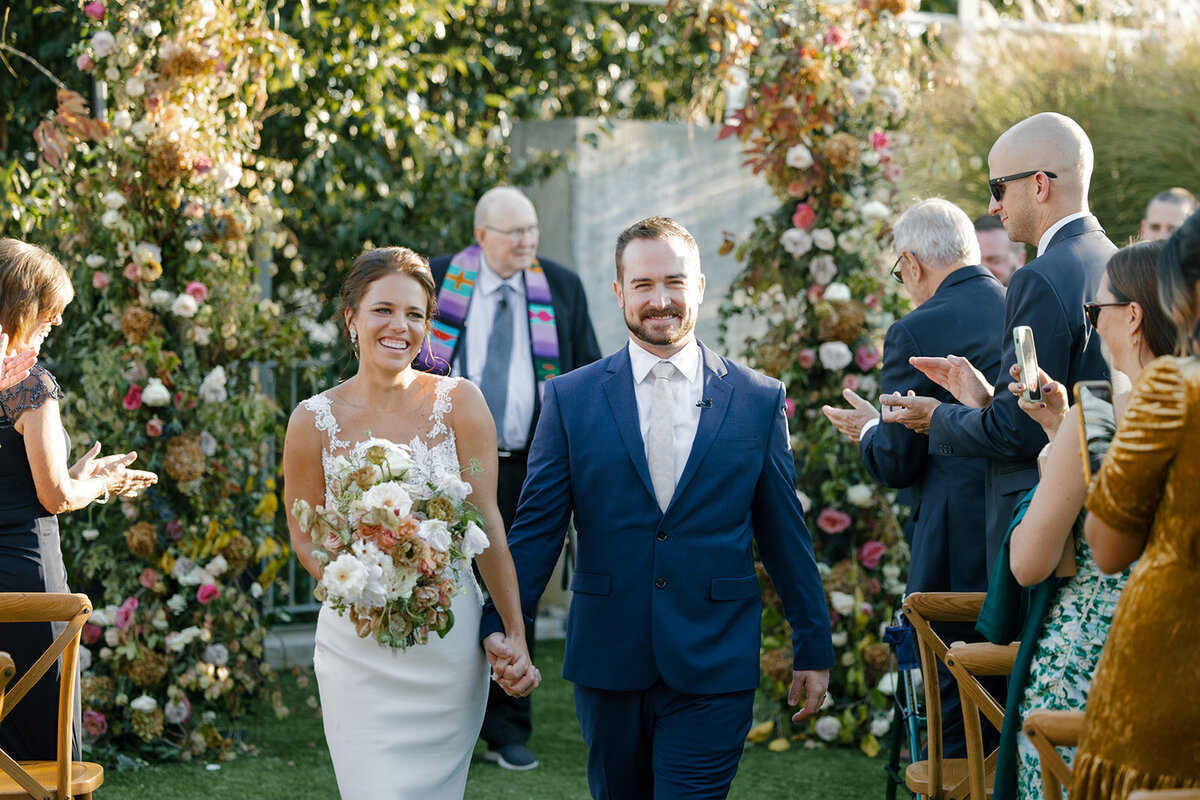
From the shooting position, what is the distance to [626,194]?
8039mm

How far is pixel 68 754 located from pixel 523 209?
3153 millimetres

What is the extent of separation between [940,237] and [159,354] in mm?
3090

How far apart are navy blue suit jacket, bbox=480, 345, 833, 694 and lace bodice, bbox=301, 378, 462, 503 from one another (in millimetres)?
277

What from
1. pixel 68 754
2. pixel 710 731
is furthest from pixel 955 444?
pixel 68 754

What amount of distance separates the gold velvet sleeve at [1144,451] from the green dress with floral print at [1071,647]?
55cm

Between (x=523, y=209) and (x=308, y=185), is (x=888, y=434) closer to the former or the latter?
(x=523, y=209)

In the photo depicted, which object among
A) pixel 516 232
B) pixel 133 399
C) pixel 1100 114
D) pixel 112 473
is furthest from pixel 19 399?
pixel 1100 114

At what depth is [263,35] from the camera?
18.2 ft

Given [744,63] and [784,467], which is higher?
[744,63]

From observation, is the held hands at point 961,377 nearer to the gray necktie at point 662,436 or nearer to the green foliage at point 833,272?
the gray necktie at point 662,436

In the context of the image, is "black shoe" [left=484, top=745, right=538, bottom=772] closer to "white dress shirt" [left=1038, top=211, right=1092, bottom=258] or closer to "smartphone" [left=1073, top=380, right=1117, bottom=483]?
"white dress shirt" [left=1038, top=211, right=1092, bottom=258]

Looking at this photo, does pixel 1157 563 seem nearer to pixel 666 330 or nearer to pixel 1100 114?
pixel 666 330

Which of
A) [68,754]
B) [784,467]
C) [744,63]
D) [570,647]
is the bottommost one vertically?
[68,754]

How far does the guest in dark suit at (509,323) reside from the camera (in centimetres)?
560
